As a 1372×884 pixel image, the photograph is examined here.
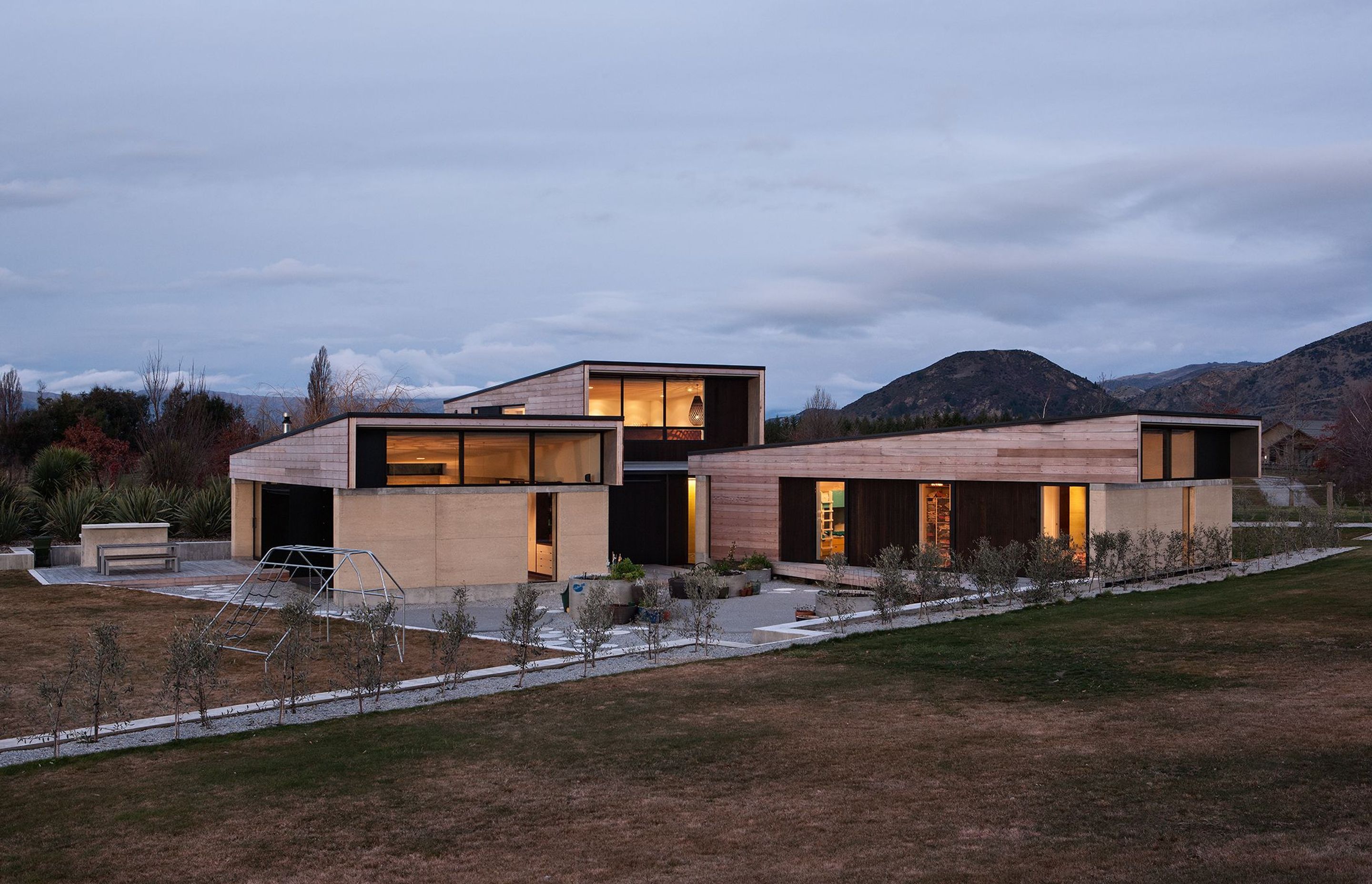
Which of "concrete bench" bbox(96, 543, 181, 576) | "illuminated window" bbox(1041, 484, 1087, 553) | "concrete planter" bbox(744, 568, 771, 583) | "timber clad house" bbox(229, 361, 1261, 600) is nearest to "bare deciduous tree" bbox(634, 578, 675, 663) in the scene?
"timber clad house" bbox(229, 361, 1261, 600)

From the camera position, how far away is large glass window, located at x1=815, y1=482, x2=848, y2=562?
2295cm

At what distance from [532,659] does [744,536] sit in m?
11.8

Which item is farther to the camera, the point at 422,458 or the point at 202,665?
the point at 422,458

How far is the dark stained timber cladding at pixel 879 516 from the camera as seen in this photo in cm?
2172

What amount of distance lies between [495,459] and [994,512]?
923 centimetres

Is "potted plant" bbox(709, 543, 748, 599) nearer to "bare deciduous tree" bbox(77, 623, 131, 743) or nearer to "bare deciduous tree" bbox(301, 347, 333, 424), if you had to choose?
"bare deciduous tree" bbox(77, 623, 131, 743)

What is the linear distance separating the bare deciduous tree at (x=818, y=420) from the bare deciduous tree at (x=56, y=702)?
140ft

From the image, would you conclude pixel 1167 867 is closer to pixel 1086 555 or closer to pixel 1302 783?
pixel 1302 783

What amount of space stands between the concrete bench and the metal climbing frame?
1.81 m

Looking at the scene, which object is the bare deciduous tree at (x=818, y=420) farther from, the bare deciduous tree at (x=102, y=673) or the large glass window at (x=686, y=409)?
the bare deciduous tree at (x=102, y=673)

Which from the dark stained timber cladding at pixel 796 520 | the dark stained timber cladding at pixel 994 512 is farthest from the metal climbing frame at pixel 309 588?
the dark stained timber cladding at pixel 994 512

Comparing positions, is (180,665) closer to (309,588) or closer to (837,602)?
(837,602)

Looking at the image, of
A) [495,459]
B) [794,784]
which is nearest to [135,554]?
[495,459]

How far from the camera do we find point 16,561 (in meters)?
22.7
